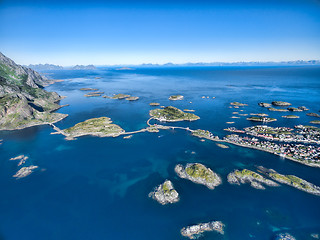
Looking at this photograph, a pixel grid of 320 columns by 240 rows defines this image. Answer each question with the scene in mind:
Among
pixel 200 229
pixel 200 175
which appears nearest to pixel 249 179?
pixel 200 175

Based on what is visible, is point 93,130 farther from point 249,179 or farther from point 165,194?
point 249,179

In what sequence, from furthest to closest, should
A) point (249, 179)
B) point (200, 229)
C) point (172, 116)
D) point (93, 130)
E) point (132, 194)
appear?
point (172, 116) → point (93, 130) → point (249, 179) → point (132, 194) → point (200, 229)

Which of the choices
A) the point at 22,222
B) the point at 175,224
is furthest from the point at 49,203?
the point at 175,224

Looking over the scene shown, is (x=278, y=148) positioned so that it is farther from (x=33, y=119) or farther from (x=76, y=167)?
(x=33, y=119)

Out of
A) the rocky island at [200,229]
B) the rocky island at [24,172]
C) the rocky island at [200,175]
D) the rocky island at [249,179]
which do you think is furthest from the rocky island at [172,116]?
the rocky island at [200,229]

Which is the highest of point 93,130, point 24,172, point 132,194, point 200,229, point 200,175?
point 93,130

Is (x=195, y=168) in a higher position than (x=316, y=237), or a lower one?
higher
